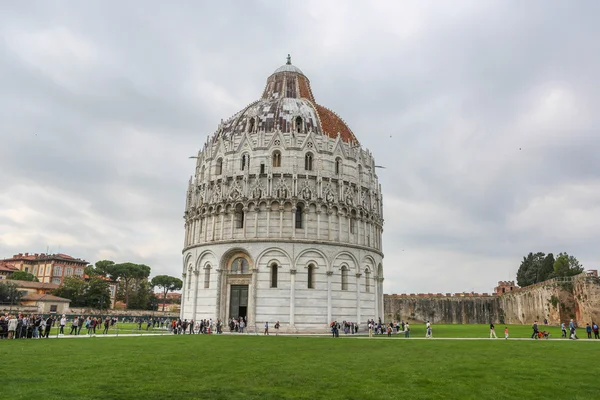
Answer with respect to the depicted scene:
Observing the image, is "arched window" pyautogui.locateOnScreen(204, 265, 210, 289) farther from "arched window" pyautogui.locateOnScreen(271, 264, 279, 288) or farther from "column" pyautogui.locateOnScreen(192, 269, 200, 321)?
"arched window" pyautogui.locateOnScreen(271, 264, 279, 288)

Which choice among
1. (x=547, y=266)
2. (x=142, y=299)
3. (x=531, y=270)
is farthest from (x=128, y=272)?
(x=547, y=266)

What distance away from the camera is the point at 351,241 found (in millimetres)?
46281

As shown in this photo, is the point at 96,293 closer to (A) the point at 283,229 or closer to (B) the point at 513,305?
(A) the point at 283,229

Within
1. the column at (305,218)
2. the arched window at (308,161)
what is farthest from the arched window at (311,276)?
the arched window at (308,161)

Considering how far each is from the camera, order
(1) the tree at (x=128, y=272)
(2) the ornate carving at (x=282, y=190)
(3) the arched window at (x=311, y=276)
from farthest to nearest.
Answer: (1) the tree at (x=128, y=272) < (2) the ornate carving at (x=282, y=190) < (3) the arched window at (x=311, y=276)

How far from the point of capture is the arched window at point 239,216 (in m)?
45.0

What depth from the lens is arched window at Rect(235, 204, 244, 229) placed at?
45.0 metres

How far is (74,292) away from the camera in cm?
9594

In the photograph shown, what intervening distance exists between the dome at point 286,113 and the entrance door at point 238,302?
16439 mm

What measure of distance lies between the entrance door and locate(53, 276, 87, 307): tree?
64628 millimetres

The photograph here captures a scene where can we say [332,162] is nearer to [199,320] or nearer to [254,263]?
[254,263]

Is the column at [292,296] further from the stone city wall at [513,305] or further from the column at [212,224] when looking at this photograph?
the stone city wall at [513,305]

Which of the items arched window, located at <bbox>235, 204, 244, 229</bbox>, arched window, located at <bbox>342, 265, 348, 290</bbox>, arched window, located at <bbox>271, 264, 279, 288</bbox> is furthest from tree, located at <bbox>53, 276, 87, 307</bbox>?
arched window, located at <bbox>342, 265, 348, 290</bbox>

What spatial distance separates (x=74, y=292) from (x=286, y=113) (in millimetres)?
71035
